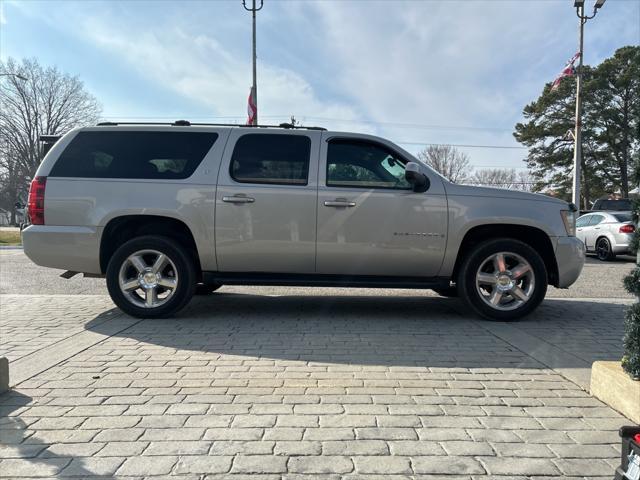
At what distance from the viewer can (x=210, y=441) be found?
96.6 inches

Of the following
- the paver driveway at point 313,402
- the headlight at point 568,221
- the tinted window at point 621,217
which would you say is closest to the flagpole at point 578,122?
the tinted window at point 621,217

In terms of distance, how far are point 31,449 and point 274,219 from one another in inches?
122

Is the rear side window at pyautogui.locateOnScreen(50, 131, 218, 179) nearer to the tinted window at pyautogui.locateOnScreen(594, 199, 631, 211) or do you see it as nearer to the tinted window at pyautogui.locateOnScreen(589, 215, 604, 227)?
the tinted window at pyautogui.locateOnScreen(589, 215, 604, 227)

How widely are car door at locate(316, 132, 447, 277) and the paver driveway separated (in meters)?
0.68

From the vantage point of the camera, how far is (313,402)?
9.73ft

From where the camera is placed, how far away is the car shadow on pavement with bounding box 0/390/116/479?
217cm

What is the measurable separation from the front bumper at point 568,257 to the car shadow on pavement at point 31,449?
4838mm

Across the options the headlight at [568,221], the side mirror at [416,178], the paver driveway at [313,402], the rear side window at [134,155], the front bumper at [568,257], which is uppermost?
the rear side window at [134,155]

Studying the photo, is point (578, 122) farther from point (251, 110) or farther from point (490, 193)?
point (490, 193)

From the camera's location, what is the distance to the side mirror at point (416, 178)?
4827mm

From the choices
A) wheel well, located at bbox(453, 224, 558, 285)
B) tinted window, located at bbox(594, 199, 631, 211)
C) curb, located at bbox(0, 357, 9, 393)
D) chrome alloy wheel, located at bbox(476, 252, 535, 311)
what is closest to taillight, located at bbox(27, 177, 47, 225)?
curb, located at bbox(0, 357, 9, 393)

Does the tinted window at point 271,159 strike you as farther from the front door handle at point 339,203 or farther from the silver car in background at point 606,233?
the silver car in background at point 606,233

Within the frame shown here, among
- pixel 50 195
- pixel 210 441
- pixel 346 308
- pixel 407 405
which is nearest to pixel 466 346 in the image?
pixel 407 405

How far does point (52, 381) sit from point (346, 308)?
3.42m
